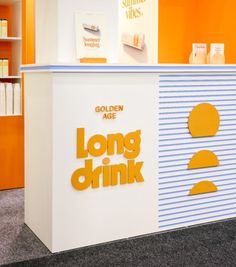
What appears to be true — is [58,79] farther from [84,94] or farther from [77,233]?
[77,233]

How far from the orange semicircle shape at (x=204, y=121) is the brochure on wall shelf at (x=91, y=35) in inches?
35.3

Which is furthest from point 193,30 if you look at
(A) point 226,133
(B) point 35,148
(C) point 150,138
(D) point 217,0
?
(B) point 35,148

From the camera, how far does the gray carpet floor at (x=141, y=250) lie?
3.28 m

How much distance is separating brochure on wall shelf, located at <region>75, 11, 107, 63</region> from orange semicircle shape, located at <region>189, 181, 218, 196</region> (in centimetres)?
135

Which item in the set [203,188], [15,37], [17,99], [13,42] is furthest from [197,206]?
[13,42]

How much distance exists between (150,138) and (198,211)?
33.5 inches

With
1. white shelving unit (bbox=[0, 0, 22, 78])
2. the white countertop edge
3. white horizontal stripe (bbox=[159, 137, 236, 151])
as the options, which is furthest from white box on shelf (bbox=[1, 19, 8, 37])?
white horizontal stripe (bbox=[159, 137, 236, 151])

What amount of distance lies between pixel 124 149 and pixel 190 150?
67 cm

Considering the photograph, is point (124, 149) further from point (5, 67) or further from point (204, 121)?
point (5, 67)

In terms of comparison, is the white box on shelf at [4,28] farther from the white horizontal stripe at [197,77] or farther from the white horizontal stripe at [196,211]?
the white horizontal stripe at [196,211]

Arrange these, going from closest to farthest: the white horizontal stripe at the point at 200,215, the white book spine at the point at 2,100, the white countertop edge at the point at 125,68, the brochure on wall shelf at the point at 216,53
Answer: the white countertop edge at the point at 125,68, the white horizontal stripe at the point at 200,215, the brochure on wall shelf at the point at 216,53, the white book spine at the point at 2,100

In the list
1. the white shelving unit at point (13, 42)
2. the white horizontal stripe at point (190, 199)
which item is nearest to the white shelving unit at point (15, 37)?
the white shelving unit at point (13, 42)

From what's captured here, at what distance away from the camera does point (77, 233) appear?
11.5 feet

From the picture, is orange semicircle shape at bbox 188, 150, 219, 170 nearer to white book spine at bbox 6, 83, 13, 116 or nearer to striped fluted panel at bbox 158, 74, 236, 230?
striped fluted panel at bbox 158, 74, 236, 230
